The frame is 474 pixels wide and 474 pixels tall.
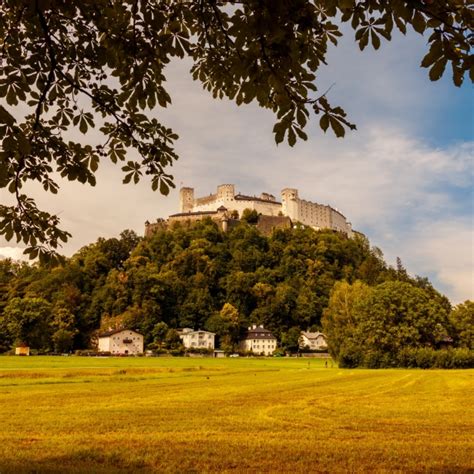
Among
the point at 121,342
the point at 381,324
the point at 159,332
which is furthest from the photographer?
the point at 159,332

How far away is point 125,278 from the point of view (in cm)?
12650

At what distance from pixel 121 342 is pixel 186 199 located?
3128 inches

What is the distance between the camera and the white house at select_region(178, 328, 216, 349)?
124 metres

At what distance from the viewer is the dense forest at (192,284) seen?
119 meters

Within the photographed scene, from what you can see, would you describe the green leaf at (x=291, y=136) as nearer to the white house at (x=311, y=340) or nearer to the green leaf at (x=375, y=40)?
the green leaf at (x=375, y=40)

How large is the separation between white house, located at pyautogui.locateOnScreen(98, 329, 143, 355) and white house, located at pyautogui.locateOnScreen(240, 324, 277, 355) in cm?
2623

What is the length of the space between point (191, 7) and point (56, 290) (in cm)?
12825

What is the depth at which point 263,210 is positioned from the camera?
176 meters

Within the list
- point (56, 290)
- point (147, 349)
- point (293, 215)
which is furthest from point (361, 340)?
point (293, 215)

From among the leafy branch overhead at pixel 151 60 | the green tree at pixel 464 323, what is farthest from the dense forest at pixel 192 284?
the leafy branch overhead at pixel 151 60

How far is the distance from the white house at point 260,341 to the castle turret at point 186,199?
6682cm

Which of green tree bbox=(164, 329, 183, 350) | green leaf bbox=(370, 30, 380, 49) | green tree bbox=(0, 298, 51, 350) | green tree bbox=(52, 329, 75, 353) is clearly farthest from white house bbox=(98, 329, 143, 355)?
green leaf bbox=(370, 30, 380, 49)

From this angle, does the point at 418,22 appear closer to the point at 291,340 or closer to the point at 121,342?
the point at 121,342

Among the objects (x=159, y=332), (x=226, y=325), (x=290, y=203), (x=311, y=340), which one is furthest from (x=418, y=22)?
(x=290, y=203)
